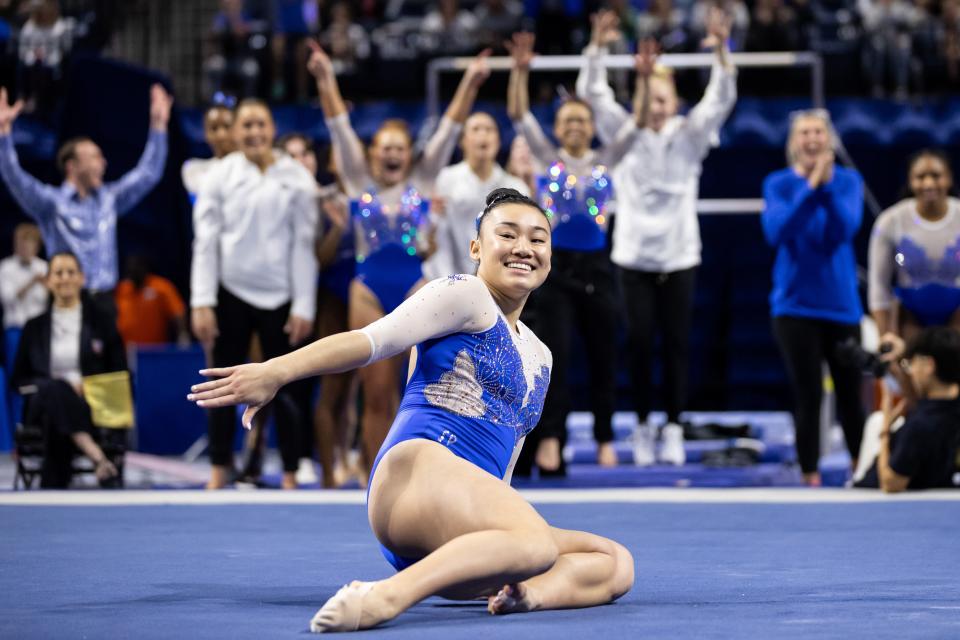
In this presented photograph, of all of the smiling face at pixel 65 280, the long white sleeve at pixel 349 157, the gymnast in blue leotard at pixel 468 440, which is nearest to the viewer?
the gymnast in blue leotard at pixel 468 440

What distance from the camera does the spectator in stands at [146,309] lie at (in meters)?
9.26

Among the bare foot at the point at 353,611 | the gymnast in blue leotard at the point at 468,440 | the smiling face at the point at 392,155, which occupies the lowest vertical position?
the bare foot at the point at 353,611

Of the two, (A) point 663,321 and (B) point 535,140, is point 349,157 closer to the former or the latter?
(B) point 535,140

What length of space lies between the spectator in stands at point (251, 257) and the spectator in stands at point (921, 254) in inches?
95.1

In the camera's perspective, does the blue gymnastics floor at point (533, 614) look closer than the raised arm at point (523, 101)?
Yes

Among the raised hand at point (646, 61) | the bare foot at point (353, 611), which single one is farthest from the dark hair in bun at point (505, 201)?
the raised hand at point (646, 61)

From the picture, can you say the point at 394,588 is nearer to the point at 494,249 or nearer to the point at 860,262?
the point at 494,249

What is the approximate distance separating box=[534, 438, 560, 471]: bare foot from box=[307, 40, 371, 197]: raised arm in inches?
54.2

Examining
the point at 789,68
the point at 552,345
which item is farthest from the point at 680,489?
the point at 789,68

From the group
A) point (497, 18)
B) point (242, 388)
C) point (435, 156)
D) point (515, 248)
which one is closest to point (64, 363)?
point (435, 156)

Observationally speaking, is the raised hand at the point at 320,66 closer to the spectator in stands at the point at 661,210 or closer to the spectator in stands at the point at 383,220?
the spectator in stands at the point at 383,220

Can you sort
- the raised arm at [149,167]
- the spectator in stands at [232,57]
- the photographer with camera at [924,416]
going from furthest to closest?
the spectator in stands at [232,57] < the raised arm at [149,167] < the photographer with camera at [924,416]

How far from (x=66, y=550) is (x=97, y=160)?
316 centimetres

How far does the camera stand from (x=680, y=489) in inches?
229
